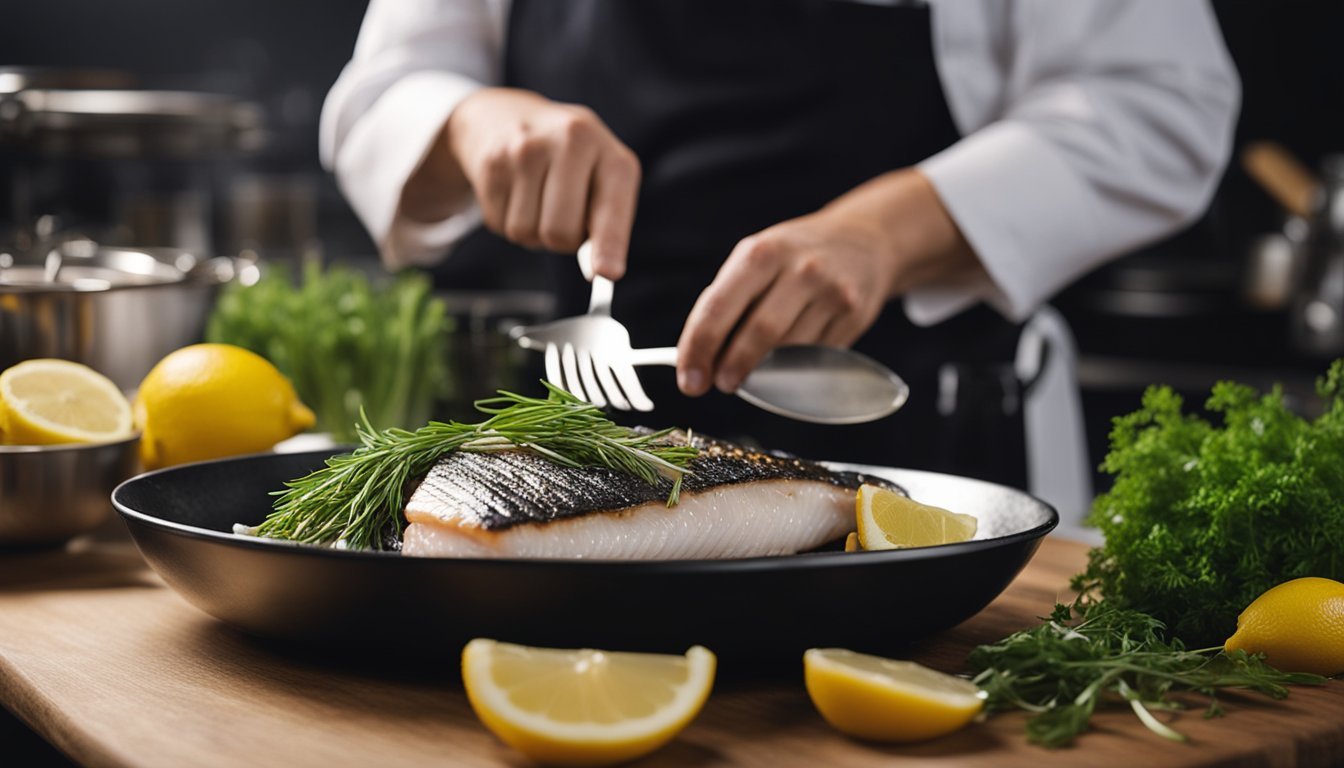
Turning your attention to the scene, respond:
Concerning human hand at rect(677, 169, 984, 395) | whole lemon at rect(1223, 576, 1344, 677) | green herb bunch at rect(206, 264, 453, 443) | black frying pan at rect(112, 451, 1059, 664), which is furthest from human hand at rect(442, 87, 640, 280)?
whole lemon at rect(1223, 576, 1344, 677)

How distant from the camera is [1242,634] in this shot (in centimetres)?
107

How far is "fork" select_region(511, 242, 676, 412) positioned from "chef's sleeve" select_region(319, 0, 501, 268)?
559mm

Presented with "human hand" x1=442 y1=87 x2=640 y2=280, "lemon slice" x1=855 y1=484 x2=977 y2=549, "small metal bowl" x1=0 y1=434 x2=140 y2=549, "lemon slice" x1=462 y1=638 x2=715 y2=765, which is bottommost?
"small metal bowl" x1=0 y1=434 x2=140 y2=549

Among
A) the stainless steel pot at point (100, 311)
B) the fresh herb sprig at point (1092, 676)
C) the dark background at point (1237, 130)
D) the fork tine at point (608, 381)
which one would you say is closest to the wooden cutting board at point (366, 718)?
the fresh herb sprig at point (1092, 676)


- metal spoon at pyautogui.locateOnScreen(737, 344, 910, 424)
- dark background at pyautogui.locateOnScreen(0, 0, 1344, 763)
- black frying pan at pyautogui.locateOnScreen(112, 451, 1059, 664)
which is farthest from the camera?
dark background at pyautogui.locateOnScreen(0, 0, 1344, 763)

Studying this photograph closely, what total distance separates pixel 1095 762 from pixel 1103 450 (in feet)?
10.6

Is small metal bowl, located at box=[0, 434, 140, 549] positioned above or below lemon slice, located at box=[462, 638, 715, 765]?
below

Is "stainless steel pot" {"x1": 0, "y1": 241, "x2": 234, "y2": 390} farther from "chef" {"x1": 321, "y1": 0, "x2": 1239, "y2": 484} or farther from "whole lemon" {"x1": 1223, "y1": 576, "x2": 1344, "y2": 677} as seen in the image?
"whole lemon" {"x1": 1223, "y1": 576, "x2": 1344, "y2": 677}

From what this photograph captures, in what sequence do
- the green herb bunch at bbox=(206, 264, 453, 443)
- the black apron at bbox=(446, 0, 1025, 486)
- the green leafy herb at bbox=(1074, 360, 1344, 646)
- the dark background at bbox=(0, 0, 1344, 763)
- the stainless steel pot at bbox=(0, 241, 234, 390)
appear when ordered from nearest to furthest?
1. the green leafy herb at bbox=(1074, 360, 1344, 646)
2. the stainless steel pot at bbox=(0, 241, 234, 390)
3. the black apron at bbox=(446, 0, 1025, 486)
4. the green herb bunch at bbox=(206, 264, 453, 443)
5. the dark background at bbox=(0, 0, 1344, 763)

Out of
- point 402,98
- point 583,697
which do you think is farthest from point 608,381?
point 402,98

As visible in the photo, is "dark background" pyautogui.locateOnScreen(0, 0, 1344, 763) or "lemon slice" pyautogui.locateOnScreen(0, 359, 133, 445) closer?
"lemon slice" pyautogui.locateOnScreen(0, 359, 133, 445)

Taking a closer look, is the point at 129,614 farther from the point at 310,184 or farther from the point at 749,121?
the point at 310,184

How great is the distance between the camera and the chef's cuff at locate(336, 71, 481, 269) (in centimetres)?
191

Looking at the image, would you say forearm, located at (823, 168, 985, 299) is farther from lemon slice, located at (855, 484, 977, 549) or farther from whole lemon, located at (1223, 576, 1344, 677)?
whole lemon, located at (1223, 576, 1344, 677)
